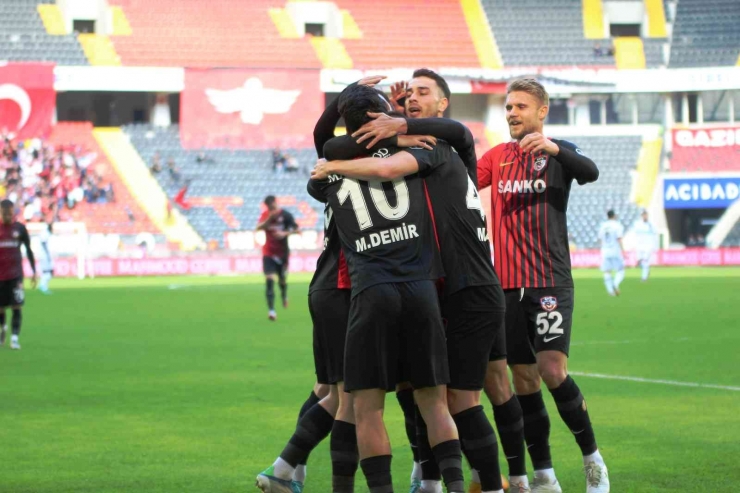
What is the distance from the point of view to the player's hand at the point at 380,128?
547cm

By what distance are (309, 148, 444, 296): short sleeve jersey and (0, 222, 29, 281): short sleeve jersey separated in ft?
36.6

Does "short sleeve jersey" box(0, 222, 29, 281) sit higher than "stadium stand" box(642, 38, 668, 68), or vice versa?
"stadium stand" box(642, 38, 668, 68)

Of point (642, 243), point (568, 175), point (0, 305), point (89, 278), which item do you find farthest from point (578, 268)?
point (568, 175)

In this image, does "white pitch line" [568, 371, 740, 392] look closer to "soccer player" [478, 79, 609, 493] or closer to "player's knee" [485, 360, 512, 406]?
"soccer player" [478, 79, 609, 493]

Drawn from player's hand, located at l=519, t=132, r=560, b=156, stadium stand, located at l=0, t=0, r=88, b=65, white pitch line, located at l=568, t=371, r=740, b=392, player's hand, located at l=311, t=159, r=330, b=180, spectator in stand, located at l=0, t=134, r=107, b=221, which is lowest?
white pitch line, located at l=568, t=371, r=740, b=392

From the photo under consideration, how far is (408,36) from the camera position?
53562mm

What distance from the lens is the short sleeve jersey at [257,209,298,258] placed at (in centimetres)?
2161

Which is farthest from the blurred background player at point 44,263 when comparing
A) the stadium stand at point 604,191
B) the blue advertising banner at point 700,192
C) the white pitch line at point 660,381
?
the blue advertising banner at point 700,192

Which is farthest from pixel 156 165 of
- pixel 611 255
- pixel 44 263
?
pixel 611 255

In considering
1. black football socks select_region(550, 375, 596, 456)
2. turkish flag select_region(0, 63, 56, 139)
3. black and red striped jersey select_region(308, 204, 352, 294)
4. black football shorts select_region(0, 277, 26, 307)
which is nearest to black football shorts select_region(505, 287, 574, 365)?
black football socks select_region(550, 375, 596, 456)

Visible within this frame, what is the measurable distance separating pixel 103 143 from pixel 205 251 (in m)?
7.15

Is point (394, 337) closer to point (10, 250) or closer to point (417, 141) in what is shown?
point (417, 141)

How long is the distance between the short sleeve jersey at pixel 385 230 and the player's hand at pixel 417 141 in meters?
0.05

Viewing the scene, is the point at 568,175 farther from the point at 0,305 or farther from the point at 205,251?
the point at 205,251
